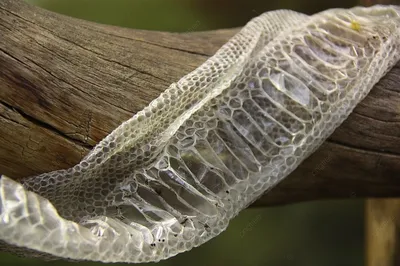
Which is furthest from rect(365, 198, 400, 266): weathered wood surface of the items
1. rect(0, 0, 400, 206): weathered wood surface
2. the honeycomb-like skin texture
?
the honeycomb-like skin texture

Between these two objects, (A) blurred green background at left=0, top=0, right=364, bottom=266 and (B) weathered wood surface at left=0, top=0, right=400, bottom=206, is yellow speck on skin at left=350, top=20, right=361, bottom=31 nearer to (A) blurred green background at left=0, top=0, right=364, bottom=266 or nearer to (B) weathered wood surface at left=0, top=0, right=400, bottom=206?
(B) weathered wood surface at left=0, top=0, right=400, bottom=206

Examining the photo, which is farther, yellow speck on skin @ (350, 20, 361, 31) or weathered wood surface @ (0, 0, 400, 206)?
yellow speck on skin @ (350, 20, 361, 31)

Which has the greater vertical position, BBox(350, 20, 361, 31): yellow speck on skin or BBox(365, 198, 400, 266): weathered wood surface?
BBox(350, 20, 361, 31): yellow speck on skin

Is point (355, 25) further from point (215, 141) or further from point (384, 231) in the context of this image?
point (384, 231)

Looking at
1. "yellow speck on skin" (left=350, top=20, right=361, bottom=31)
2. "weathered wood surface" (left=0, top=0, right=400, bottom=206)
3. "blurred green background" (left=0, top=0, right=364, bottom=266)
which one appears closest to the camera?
"weathered wood surface" (left=0, top=0, right=400, bottom=206)

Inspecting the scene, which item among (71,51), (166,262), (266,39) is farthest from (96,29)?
(166,262)

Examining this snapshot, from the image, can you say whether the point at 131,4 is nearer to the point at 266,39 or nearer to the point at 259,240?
the point at 266,39
